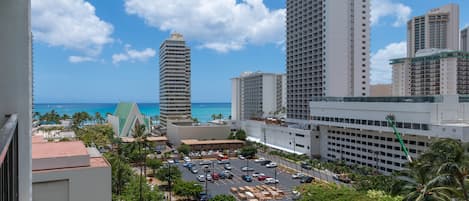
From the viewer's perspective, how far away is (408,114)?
95.3ft

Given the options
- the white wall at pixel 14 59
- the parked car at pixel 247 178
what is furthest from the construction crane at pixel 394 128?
the white wall at pixel 14 59

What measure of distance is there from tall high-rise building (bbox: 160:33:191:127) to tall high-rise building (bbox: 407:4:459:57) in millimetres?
46953

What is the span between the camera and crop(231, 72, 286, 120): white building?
7231cm

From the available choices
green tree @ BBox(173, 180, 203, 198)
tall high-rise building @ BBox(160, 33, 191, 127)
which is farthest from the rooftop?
green tree @ BBox(173, 180, 203, 198)

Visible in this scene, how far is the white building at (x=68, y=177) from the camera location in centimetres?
1260

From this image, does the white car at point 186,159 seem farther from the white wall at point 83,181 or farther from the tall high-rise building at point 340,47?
the white wall at point 83,181

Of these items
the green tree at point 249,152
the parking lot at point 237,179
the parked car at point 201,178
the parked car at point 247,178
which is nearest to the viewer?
the parking lot at point 237,179

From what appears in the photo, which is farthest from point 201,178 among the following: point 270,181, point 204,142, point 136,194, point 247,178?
point 204,142

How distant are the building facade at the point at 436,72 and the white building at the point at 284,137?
22511mm

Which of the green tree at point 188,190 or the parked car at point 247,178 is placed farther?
the parked car at point 247,178

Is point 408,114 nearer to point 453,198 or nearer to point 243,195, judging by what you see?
point 243,195

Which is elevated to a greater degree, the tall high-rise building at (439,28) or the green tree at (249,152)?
the tall high-rise building at (439,28)

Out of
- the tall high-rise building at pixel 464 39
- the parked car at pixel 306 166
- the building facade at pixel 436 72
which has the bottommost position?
Answer: the parked car at pixel 306 166

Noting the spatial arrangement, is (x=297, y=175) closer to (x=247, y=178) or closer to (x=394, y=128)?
(x=247, y=178)
